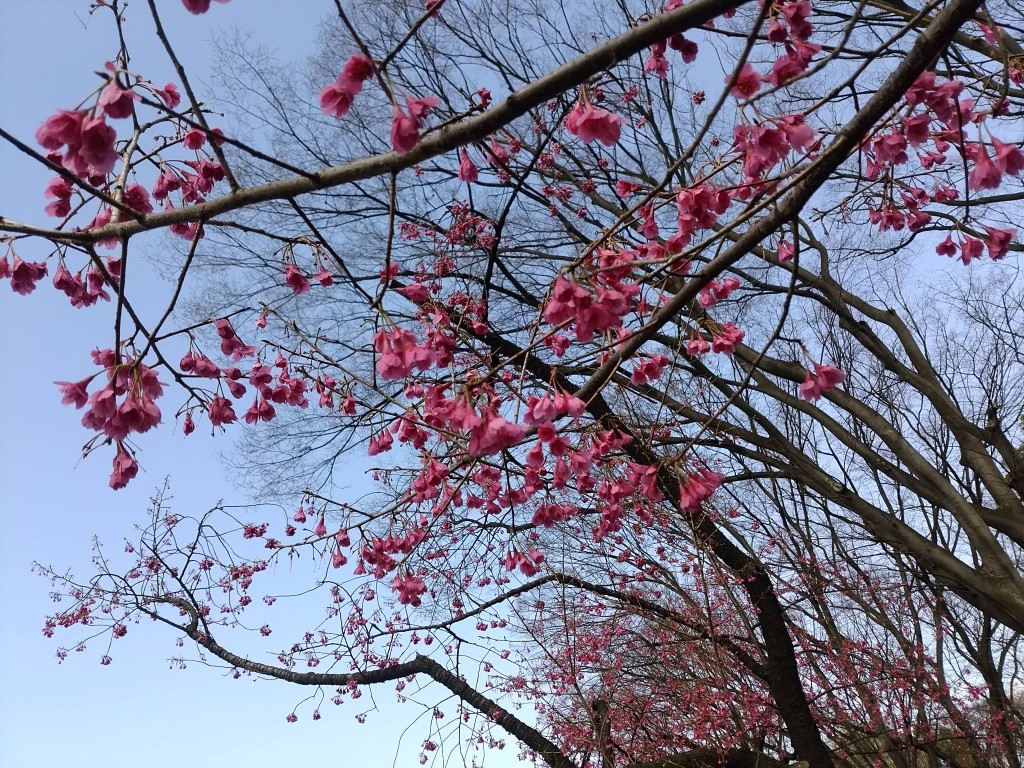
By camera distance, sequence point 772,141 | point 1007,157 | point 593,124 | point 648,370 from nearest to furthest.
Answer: point 593,124, point 772,141, point 1007,157, point 648,370

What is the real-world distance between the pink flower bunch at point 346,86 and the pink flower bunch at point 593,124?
0.57 meters

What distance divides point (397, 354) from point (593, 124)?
2.78 ft

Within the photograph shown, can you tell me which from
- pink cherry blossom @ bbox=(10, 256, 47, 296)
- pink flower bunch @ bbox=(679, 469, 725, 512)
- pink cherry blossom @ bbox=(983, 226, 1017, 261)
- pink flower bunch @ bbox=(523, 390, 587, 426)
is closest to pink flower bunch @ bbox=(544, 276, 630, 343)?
pink flower bunch @ bbox=(523, 390, 587, 426)

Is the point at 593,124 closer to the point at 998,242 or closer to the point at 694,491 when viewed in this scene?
the point at 694,491

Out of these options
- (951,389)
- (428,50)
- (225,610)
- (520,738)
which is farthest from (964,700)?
(428,50)

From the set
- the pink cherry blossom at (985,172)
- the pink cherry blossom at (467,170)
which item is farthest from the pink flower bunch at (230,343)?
the pink cherry blossom at (985,172)

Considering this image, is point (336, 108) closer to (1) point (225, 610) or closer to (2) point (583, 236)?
(2) point (583, 236)

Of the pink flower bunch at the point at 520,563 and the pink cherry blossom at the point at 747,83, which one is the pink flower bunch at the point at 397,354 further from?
the pink flower bunch at the point at 520,563

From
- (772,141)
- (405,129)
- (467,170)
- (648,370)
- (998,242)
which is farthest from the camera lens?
(998,242)

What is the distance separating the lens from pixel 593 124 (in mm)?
1854

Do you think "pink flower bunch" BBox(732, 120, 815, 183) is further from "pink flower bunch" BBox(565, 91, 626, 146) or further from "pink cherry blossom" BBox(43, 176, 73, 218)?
"pink cherry blossom" BBox(43, 176, 73, 218)

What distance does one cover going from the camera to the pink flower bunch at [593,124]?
184 centimetres

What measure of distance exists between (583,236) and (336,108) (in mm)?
4526

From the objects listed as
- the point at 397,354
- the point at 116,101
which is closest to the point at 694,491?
the point at 397,354
